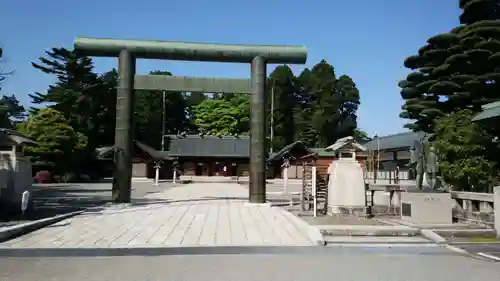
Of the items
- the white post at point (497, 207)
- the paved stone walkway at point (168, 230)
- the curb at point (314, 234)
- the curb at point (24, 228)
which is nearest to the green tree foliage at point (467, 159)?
the white post at point (497, 207)

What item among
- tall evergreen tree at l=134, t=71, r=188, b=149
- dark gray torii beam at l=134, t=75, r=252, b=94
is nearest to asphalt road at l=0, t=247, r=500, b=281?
dark gray torii beam at l=134, t=75, r=252, b=94

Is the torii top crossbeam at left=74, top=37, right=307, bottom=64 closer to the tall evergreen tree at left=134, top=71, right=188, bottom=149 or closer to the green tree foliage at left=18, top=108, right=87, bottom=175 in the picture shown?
the green tree foliage at left=18, top=108, right=87, bottom=175

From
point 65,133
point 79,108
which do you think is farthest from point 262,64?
point 79,108

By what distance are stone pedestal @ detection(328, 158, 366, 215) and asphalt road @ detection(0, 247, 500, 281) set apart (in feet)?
18.2

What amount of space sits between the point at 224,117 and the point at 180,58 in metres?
53.8

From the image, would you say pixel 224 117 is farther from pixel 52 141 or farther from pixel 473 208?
pixel 473 208

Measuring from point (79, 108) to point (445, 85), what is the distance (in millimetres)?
39527

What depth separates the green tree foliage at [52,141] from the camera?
4032cm

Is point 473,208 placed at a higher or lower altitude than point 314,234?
higher

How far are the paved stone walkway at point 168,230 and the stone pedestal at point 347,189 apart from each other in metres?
1.79

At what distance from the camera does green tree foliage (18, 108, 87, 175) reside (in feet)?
132

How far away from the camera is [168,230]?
11.5m

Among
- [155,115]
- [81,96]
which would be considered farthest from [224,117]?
[81,96]

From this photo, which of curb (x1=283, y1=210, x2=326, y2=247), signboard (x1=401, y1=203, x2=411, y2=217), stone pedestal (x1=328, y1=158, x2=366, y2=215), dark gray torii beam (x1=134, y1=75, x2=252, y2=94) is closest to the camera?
curb (x1=283, y1=210, x2=326, y2=247)
